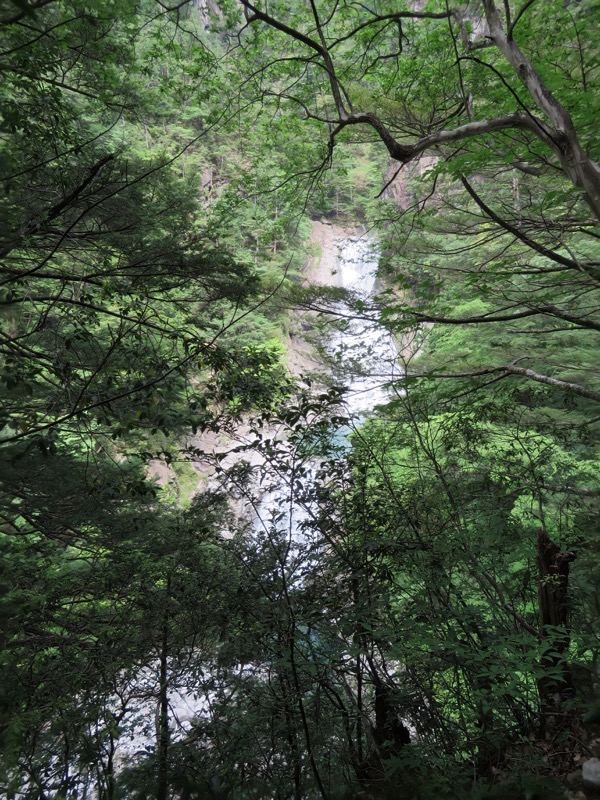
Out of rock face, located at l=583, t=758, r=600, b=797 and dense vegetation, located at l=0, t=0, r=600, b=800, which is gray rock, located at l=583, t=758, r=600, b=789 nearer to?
rock face, located at l=583, t=758, r=600, b=797

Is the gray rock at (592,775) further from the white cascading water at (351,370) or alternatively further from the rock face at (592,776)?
the white cascading water at (351,370)

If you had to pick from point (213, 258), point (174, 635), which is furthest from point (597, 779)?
point (213, 258)

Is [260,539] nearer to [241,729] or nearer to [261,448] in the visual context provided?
[261,448]

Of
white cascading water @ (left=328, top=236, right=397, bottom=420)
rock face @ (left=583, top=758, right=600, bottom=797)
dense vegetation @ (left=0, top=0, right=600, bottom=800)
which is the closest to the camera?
rock face @ (left=583, top=758, right=600, bottom=797)

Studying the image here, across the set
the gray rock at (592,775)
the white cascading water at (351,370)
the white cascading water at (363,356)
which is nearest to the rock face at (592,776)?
the gray rock at (592,775)

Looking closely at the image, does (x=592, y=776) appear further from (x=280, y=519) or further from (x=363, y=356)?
(x=363, y=356)

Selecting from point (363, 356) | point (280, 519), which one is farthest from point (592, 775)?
point (363, 356)

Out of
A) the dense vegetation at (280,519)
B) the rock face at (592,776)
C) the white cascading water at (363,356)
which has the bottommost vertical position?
the rock face at (592,776)

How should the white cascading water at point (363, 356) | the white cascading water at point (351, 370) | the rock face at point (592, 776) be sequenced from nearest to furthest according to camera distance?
the rock face at point (592, 776) → the white cascading water at point (351, 370) → the white cascading water at point (363, 356)

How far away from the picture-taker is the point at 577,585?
385 centimetres

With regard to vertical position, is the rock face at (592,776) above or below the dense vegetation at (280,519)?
below

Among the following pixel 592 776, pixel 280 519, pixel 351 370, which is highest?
pixel 351 370

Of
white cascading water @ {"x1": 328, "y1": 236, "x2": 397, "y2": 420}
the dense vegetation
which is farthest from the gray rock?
white cascading water @ {"x1": 328, "y1": 236, "x2": 397, "y2": 420}

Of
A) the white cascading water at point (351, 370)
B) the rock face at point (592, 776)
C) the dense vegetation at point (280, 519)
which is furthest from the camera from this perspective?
the white cascading water at point (351, 370)
